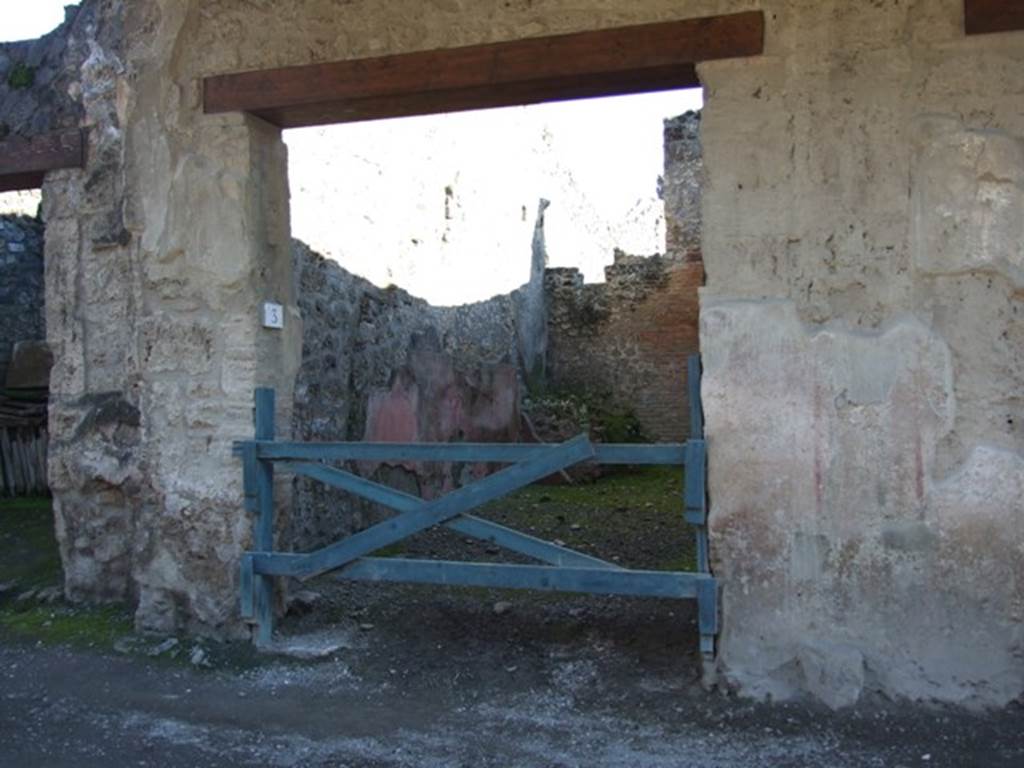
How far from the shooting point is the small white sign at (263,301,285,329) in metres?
4.71

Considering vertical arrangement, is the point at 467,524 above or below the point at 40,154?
below

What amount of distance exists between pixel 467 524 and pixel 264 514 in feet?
3.18

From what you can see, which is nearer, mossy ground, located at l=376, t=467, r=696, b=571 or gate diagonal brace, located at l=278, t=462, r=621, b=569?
gate diagonal brace, located at l=278, t=462, r=621, b=569

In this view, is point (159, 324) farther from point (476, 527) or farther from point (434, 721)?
point (434, 721)

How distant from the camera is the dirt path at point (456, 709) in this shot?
138 inches

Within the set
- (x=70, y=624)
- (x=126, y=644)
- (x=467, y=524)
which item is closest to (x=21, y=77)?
(x=70, y=624)

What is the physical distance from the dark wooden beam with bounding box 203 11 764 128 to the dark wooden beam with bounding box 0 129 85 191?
938 mm

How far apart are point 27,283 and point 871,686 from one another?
9935mm

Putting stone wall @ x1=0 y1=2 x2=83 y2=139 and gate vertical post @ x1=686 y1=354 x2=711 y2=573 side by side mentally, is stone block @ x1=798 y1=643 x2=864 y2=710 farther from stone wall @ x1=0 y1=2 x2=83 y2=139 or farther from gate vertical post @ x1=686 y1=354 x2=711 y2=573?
stone wall @ x1=0 y1=2 x2=83 y2=139

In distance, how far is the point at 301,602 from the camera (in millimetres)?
5082

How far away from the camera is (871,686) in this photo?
377cm


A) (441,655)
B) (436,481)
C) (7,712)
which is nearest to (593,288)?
(436,481)

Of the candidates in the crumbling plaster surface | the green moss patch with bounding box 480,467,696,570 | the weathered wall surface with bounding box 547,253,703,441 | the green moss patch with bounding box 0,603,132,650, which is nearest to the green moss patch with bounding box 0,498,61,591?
the green moss patch with bounding box 0,603,132,650

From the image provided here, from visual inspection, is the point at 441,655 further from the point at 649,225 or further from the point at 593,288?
the point at 649,225
